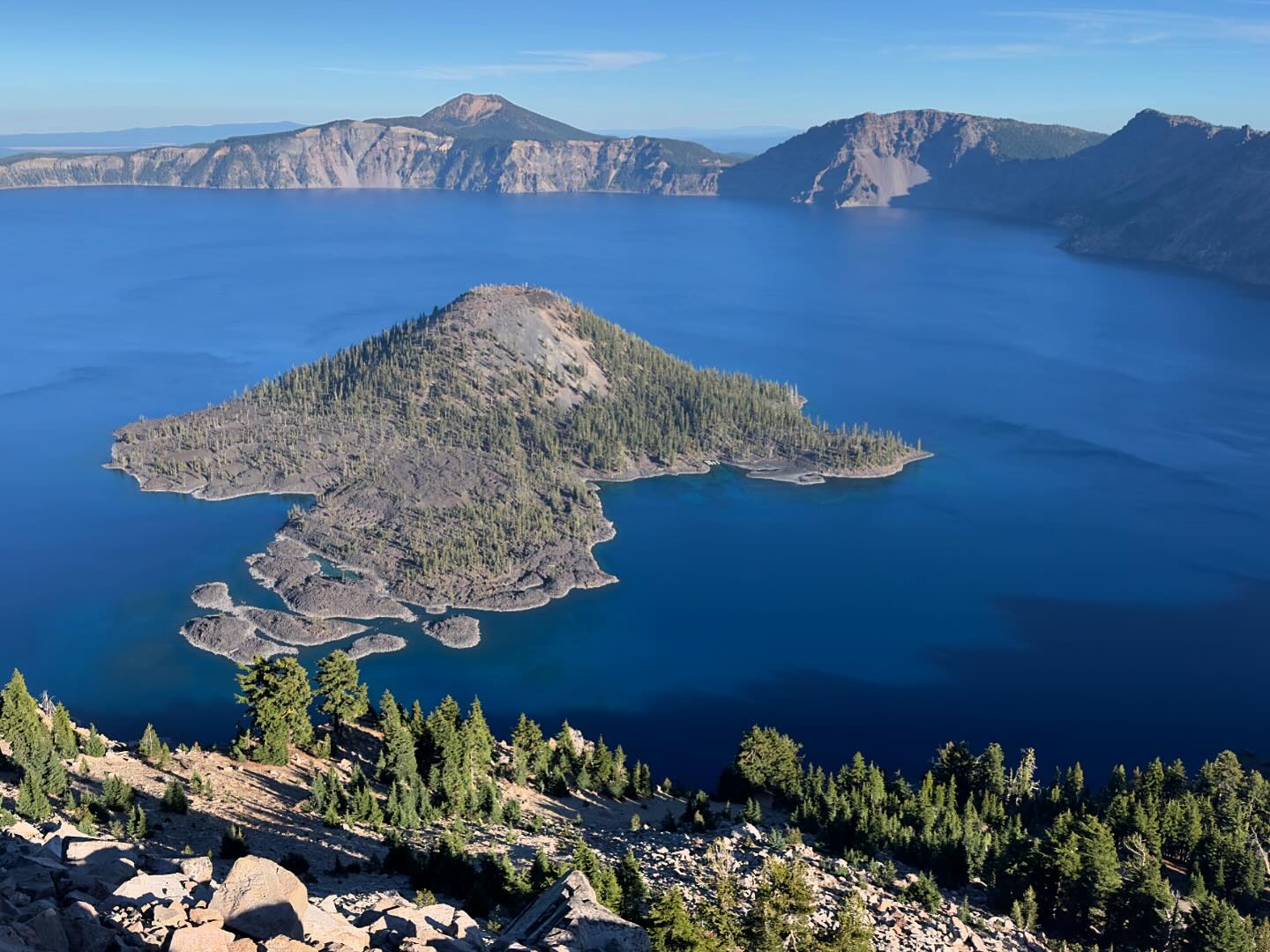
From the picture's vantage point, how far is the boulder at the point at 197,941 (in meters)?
30.3

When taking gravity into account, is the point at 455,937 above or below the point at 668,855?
above

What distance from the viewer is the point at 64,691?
114 meters

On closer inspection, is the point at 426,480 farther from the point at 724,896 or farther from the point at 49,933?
the point at 49,933

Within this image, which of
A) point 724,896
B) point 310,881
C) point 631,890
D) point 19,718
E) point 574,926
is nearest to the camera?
point 574,926

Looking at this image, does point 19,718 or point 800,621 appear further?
point 800,621

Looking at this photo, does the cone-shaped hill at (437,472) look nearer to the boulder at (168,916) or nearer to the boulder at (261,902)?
the boulder at (261,902)

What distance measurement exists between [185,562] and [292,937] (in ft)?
408

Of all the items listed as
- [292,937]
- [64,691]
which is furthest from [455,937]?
[64,691]

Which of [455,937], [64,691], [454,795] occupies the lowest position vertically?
[64,691]

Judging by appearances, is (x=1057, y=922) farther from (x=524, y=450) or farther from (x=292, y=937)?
(x=524, y=450)

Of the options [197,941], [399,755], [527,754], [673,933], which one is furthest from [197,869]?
[527,754]

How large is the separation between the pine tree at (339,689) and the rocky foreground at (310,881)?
673 cm

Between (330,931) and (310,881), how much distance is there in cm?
1624

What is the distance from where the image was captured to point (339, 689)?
79.6 meters
